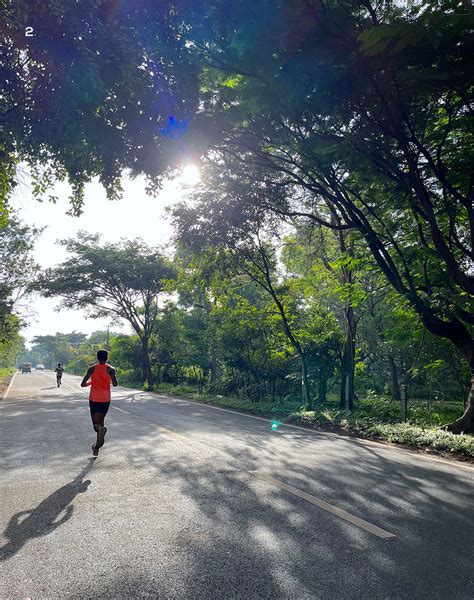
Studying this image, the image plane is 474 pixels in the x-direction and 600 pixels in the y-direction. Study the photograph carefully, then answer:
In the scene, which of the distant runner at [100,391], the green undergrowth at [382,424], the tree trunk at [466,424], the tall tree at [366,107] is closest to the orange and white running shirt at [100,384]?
the distant runner at [100,391]

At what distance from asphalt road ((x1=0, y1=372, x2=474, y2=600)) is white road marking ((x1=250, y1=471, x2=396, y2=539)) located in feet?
0.07

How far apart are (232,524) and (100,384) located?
4168 millimetres

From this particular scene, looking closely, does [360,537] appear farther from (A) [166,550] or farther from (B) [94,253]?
(B) [94,253]

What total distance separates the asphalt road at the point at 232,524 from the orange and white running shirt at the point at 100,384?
978mm

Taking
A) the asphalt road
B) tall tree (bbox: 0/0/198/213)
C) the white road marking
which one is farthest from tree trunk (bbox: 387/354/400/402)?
the white road marking

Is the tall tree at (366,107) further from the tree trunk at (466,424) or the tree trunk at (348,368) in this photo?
the tree trunk at (348,368)

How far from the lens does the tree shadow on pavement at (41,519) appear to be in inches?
140

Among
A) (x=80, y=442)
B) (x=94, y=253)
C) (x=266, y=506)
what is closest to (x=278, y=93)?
(x=266, y=506)

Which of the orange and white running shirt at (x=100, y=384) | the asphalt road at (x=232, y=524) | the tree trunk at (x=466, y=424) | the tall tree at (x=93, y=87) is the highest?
the tall tree at (x=93, y=87)

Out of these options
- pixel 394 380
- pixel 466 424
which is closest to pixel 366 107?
pixel 466 424

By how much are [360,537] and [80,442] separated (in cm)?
626

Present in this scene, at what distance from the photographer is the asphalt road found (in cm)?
291

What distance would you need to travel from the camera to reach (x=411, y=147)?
29.0 ft

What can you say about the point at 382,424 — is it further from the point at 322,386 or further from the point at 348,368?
the point at 322,386
